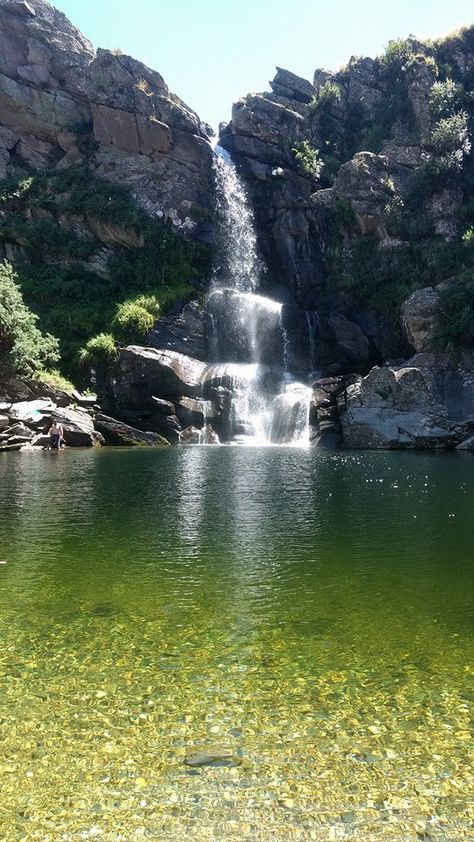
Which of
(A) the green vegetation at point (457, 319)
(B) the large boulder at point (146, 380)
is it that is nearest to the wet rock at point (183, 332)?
(B) the large boulder at point (146, 380)

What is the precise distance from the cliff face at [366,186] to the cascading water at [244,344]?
5.52 ft

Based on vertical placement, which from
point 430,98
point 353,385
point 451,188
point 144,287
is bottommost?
point 353,385

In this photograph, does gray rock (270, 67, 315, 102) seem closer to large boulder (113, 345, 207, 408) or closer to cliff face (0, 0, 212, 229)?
cliff face (0, 0, 212, 229)

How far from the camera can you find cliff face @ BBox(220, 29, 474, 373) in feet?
129

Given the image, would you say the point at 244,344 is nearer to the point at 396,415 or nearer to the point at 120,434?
the point at 120,434

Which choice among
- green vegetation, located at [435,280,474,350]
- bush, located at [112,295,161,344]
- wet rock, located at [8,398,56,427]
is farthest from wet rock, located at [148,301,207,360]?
green vegetation, located at [435,280,474,350]

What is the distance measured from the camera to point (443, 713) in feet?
13.1

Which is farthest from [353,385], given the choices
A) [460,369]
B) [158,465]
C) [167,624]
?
[167,624]

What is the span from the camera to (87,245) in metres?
43.0

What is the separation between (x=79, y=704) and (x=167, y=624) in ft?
5.58

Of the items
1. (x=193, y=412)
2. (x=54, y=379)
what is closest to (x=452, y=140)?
(x=193, y=412)

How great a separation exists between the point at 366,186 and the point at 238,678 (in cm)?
4419

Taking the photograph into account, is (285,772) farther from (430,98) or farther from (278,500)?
(430,98)

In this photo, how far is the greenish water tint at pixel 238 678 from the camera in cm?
306
